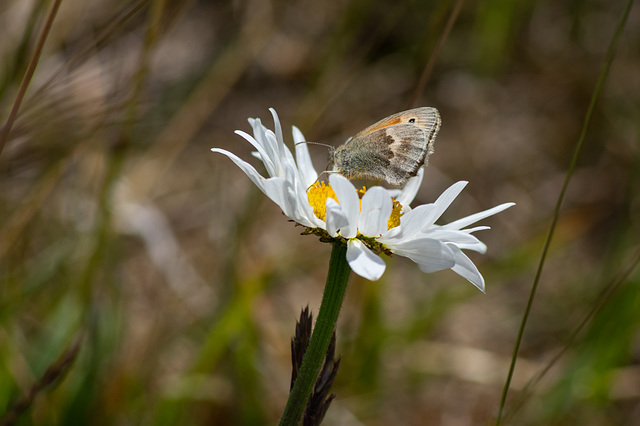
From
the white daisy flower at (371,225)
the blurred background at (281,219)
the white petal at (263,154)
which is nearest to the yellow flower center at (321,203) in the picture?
the white daisy flower at (371,225)

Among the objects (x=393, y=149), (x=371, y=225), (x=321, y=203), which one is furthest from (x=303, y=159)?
(x=371, y=225)

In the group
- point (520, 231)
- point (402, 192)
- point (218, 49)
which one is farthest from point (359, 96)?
point (402, 192)

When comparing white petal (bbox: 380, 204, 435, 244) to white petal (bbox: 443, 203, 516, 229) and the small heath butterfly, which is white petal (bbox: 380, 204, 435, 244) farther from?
the small heath butterfly

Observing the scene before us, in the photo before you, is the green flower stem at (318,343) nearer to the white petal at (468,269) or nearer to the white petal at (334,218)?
the white petal at (334,218)

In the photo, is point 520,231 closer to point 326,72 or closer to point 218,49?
point 326,72

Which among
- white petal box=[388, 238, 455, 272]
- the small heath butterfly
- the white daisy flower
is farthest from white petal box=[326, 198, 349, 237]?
the small heath butterfly

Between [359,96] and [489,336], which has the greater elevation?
[359,96]
